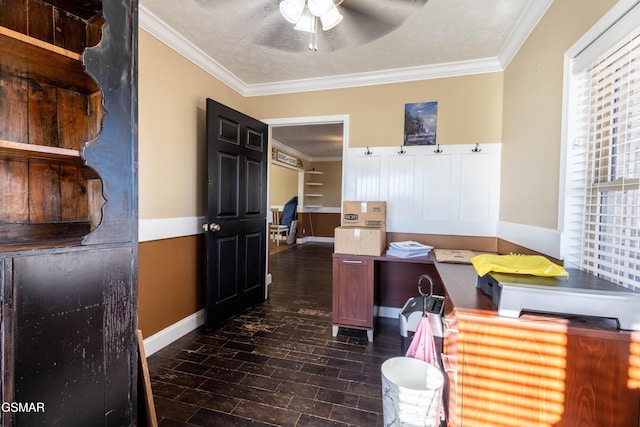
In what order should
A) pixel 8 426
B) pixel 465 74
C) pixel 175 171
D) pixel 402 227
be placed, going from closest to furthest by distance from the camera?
pixel 8 426 < pixel 175 171 < pixel 465 74 < pixel 402 227

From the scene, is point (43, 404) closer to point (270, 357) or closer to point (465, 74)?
point (270, 357)

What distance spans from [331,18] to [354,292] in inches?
80.2

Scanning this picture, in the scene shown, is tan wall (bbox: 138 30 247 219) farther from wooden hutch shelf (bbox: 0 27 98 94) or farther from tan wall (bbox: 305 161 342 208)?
tan wall (bbox: 305 161 342 208)

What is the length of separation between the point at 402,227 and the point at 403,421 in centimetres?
198

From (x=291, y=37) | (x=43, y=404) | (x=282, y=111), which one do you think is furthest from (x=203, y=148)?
(x=43, y=404)

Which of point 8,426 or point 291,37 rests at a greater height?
point 291,37

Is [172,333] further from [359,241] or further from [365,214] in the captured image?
[365,214]

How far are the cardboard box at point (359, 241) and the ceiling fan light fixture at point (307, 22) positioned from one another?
154 centimetres

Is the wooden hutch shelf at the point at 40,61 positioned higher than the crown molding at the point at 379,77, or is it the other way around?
the crown molding at the point at 379,77

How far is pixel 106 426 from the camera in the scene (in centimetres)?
125

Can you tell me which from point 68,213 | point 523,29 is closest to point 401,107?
point 523,29

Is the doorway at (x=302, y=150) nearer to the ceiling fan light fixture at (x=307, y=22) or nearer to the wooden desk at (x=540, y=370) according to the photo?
the ceiling fan light fixture at (x=307, y=22)

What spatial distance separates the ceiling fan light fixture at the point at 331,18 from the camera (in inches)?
56.0

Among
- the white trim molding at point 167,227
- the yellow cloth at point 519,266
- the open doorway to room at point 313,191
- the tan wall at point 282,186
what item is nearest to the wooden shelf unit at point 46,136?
the white trim molding at point 167,227
